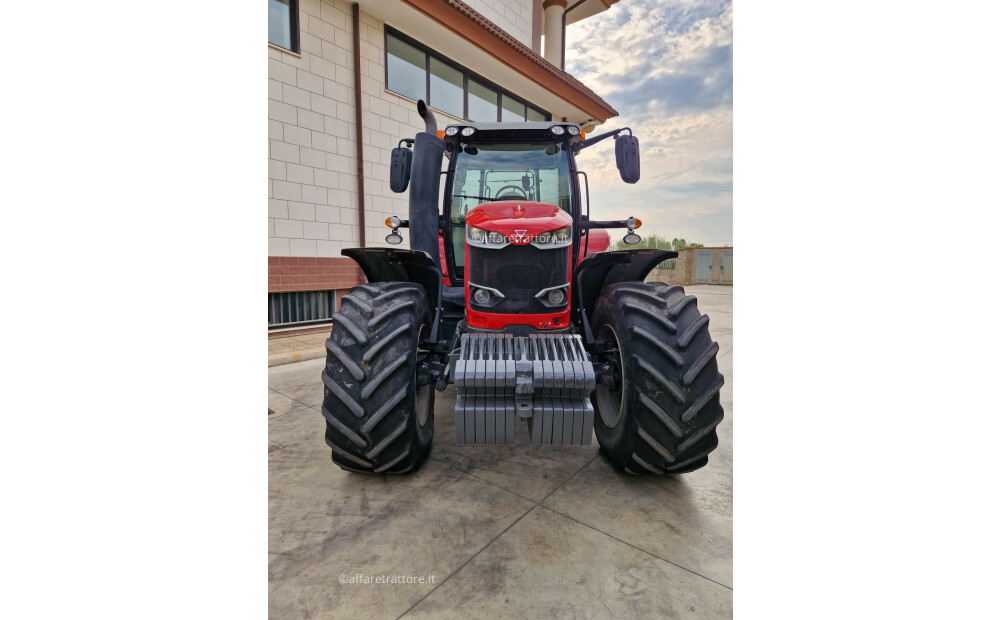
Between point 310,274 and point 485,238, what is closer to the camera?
point 485,238

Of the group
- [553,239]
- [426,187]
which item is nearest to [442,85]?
[426,187]

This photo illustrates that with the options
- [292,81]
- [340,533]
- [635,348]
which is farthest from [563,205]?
[292,81]

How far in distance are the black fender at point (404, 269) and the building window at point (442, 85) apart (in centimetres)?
358

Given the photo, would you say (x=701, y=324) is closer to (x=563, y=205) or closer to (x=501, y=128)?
(x=563, y=205)

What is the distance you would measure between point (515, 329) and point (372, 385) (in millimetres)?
715

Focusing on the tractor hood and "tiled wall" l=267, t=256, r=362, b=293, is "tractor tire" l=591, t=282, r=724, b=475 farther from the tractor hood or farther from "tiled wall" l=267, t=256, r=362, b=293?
"tiled wall" l=267, t=256, r=362, b=293

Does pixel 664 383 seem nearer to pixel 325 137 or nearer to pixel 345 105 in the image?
pixel 325 137

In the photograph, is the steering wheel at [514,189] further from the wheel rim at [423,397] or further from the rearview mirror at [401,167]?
the wheel rim at [423,397]

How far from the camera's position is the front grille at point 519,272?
1.88 m

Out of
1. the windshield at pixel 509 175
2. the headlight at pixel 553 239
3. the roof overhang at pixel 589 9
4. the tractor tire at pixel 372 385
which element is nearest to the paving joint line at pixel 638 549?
the tractor tire at pixel 372 385

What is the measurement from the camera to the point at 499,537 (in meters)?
1.41

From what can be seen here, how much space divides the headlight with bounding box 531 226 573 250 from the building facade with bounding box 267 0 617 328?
1707mm

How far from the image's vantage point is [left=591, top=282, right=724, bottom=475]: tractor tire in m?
1.48

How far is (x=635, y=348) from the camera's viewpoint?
5.10ft
